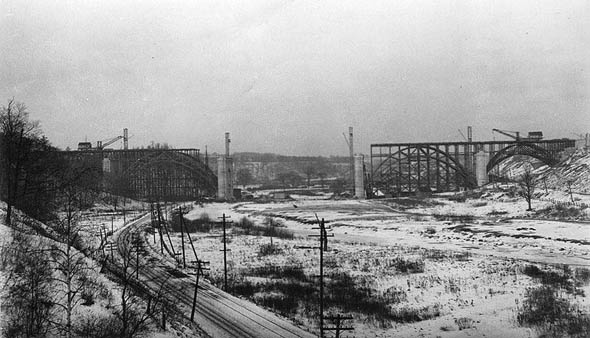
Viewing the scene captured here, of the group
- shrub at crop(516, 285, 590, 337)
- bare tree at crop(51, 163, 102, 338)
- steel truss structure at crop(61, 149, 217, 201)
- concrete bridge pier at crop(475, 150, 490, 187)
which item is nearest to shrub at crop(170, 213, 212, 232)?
steel truss structure at crop(61, 149, 217, 201)

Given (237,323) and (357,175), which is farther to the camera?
(357,175)

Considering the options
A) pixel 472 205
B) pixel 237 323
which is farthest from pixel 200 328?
pixel 472 205

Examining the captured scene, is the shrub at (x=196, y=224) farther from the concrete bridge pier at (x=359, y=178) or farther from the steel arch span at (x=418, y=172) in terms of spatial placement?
the steel arch span at (x=418, y=172)


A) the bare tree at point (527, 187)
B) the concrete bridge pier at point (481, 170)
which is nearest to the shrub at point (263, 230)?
the bare tree at point (527, 187)

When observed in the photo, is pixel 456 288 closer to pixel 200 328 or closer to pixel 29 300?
pixel 200 328

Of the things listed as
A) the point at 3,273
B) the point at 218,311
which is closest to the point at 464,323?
the point at 218,311

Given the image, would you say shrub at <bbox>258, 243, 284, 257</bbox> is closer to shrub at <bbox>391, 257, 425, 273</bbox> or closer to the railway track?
the railway track
